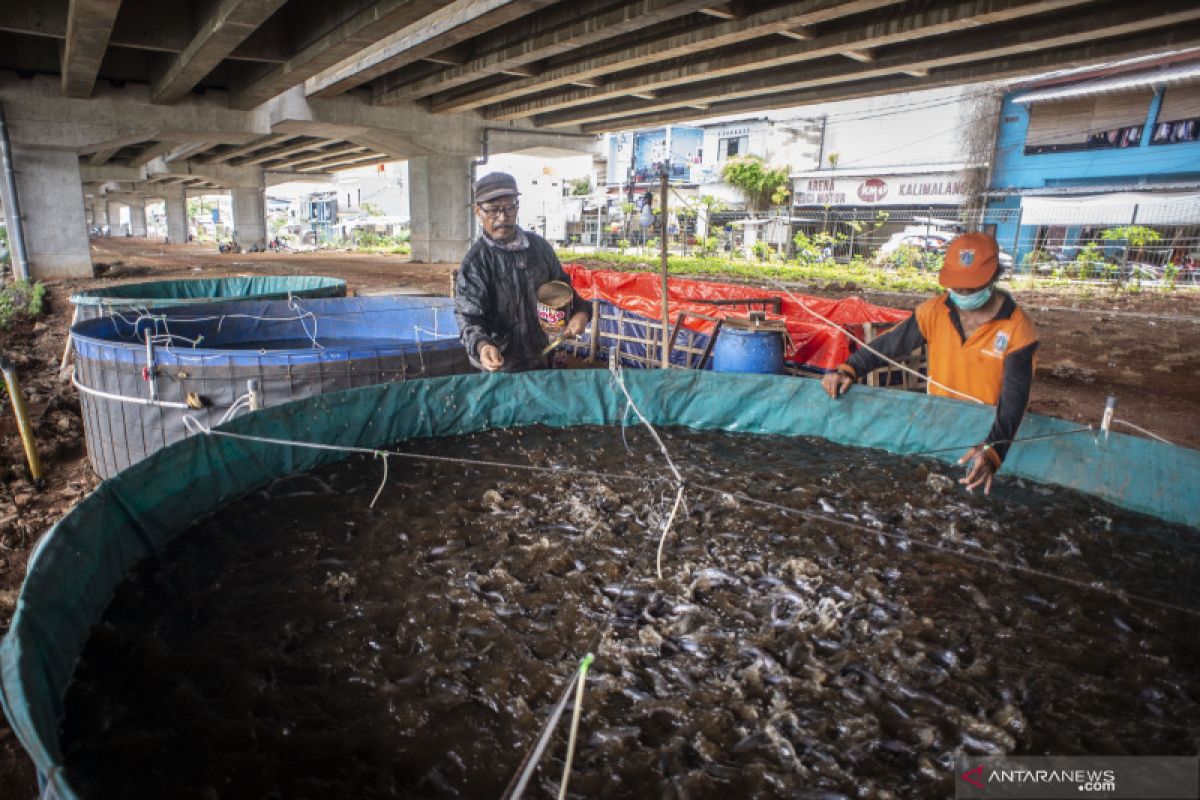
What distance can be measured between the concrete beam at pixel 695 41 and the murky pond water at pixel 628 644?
326 inches

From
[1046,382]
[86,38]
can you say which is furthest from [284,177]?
[1046,382]

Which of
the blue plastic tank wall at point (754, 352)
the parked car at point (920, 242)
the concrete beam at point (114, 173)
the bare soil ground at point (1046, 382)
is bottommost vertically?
the bare soil ground at point (1046, 382)

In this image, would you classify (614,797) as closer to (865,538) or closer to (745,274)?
(865,538)

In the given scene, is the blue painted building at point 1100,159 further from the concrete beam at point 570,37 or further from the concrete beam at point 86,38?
the concrete beam at point 86,38

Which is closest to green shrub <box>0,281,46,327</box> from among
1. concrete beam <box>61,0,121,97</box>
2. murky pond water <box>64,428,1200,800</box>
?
concrete beam <box>61,0,121,97</box>

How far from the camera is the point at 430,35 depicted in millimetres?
11570

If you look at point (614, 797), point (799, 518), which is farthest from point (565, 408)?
point (614, 797)

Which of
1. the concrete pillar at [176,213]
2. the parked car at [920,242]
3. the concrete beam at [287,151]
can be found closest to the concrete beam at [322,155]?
the concrete beam at [287,151]

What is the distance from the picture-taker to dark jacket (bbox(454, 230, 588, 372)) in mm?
4953

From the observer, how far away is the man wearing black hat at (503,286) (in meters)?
4.87

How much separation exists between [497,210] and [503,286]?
58 centimetres

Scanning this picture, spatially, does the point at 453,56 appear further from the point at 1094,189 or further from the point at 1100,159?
the point at 1100,159

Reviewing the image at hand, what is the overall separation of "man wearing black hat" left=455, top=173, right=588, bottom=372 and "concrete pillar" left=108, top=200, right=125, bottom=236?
8625cm

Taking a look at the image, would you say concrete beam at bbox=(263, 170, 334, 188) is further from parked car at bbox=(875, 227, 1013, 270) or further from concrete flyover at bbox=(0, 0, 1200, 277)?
parked car at bbox=(875, 227, 1013, 270)
